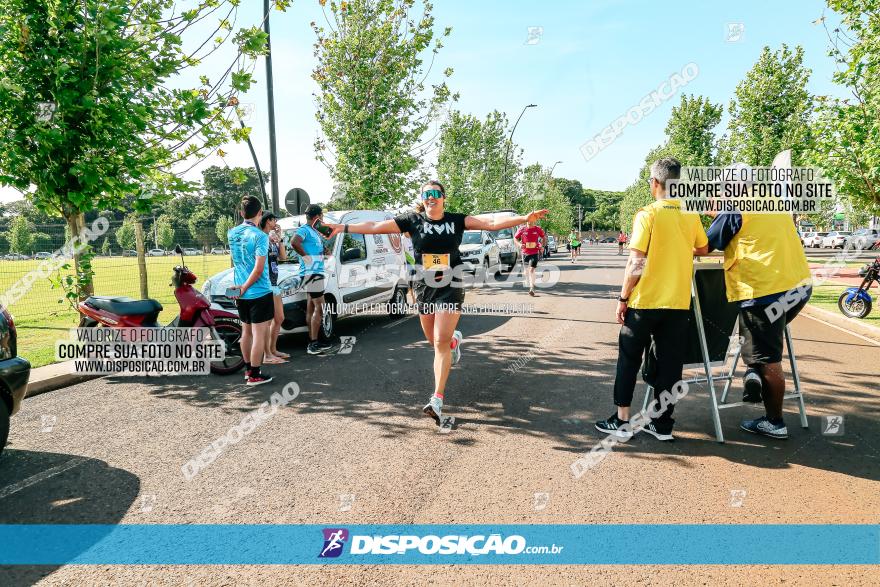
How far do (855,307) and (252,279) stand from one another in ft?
35.6

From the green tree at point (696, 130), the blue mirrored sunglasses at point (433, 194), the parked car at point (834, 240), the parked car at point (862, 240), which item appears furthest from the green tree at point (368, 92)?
the parked car at point (834, 240)

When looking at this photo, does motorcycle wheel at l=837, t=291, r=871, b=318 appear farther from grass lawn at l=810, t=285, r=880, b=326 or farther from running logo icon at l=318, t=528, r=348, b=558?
running logo icon at l=318, t=528, r=348, b=558

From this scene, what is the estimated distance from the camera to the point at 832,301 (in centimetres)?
1173

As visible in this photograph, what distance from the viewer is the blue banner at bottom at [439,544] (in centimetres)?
267

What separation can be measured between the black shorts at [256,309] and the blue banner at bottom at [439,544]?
308cm

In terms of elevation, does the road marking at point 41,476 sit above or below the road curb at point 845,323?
below

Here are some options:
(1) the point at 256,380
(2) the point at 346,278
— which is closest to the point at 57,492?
(1) the point at 256,380

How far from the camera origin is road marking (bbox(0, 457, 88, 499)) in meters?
3.48

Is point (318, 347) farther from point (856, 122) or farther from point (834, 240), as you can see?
point (834, 240)

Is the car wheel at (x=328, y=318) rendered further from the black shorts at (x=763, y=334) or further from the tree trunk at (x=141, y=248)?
the black shorts at (x=763, y=334)

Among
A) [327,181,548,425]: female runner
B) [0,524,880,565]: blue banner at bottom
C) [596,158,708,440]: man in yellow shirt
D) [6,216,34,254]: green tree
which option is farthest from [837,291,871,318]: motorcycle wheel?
[6,216,34,254]: green tree

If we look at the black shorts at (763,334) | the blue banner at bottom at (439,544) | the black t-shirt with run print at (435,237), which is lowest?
the blue banner at bottom at (439,544)

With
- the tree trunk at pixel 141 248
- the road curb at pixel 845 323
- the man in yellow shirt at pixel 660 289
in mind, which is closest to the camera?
the man in yellow shirt at pixel 660 289

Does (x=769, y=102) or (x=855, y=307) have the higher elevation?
(x=769, y=102)
